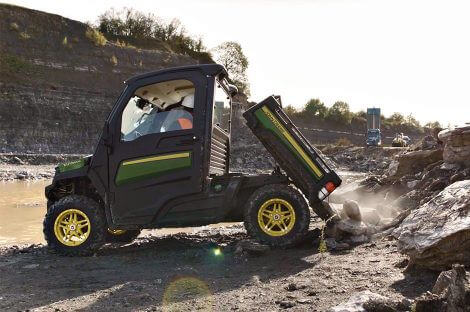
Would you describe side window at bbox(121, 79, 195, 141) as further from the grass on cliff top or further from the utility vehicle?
the grass on cliff top

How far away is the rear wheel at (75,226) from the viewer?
6383mm

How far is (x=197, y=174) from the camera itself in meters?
6.23

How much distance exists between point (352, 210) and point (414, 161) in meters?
4.00

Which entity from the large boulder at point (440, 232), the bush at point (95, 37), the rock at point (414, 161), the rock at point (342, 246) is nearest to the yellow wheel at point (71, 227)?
the rock at point (342, 246)

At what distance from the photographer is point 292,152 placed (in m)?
6.45

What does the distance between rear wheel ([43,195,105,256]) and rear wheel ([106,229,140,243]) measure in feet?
3.58

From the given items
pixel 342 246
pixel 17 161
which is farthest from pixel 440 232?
pixel 17 161

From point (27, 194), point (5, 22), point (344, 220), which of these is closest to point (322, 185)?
point (344, 220)

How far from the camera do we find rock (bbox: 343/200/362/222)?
6.68 m

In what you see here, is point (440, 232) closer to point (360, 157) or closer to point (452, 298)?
point (452, 298)

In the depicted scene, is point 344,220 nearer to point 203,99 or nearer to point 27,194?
point 203,99

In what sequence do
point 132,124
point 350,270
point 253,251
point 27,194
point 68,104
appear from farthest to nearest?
point 68,104, point 27,194, point 132,124, point 253,251, point 350,270

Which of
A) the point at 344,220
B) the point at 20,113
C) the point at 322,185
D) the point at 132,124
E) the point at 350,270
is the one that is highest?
the point at 20,113

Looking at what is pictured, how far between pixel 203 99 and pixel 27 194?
12720mm
